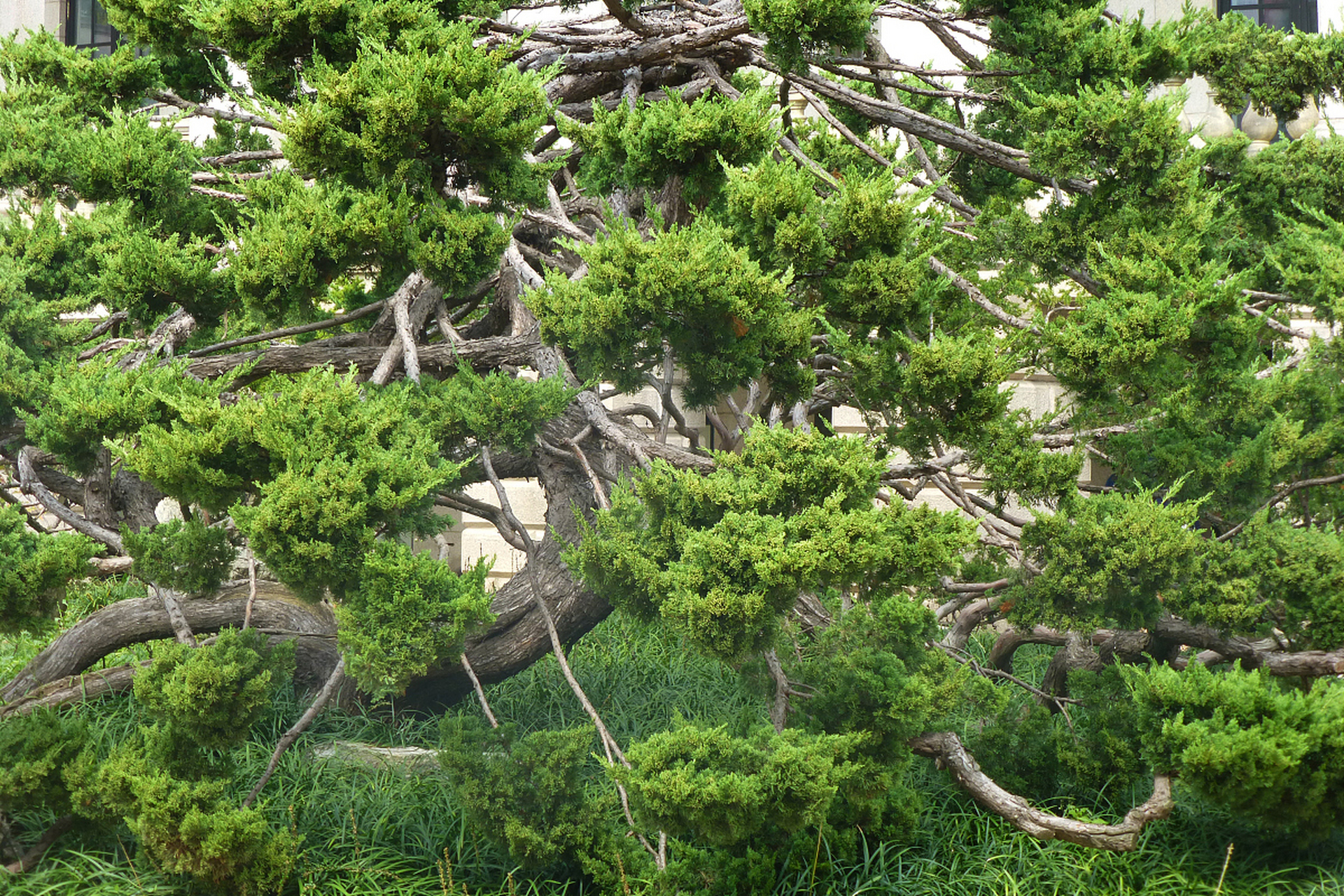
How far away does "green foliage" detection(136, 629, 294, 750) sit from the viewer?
3730mm

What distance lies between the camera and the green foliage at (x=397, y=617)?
356 cm

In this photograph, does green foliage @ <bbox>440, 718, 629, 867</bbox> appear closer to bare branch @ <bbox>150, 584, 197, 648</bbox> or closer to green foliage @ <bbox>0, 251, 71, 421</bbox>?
bare branch @ <bbox>150, 584, 197, 648</bbox>

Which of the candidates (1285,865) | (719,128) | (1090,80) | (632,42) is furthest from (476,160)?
(1285,865)

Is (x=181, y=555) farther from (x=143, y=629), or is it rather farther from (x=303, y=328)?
(x=143, y=629)

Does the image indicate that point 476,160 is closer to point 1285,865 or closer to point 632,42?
point 632,42

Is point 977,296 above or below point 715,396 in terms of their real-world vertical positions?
above

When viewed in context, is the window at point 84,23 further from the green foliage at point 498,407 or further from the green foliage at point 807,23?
the green foliage at point 807,23

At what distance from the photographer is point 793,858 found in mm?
4234

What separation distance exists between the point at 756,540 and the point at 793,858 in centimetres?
149

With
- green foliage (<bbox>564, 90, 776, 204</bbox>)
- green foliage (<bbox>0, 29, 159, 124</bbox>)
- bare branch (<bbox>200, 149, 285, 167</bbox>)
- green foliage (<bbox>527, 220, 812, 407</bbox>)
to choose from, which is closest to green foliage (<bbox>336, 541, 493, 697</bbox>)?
green foliage (<bbox>527, 220, 812, 407</bbox>)

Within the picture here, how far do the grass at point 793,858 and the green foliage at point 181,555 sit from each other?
92cm

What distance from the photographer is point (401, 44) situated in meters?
4.11

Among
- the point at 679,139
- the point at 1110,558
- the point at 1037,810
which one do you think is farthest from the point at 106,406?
the point at 1037,810

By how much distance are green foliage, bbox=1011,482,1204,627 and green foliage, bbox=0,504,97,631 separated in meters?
3.74
